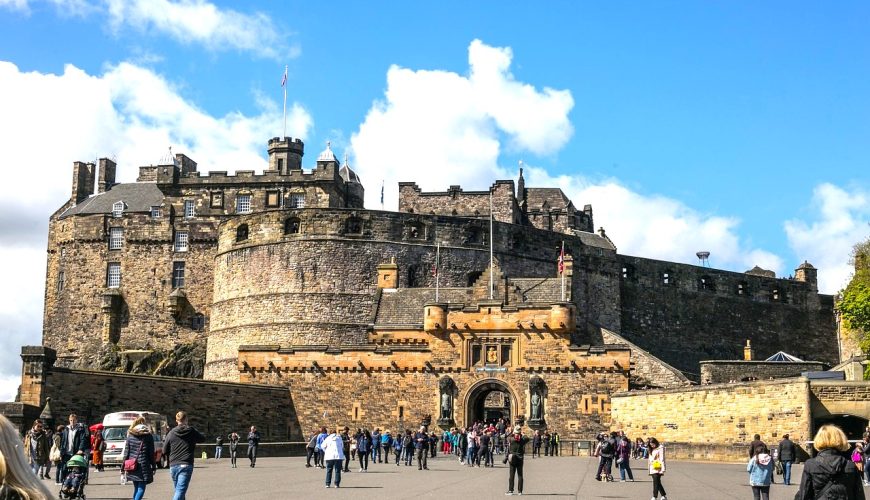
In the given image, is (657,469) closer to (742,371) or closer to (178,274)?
(742,371)

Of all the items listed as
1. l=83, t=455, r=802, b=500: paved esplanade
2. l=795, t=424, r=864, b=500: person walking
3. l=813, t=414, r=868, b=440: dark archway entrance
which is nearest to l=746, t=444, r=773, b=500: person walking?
l=83, t=455, r=802, b=500: paved esplanade

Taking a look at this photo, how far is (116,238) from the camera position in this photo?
60.3 metres

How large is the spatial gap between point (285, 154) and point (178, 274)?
9770mm

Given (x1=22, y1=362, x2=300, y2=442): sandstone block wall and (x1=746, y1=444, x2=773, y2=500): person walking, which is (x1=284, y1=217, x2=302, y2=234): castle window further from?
(x1=746, y1=444, x2=773, y2=500): person walking

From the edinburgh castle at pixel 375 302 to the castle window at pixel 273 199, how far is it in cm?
6

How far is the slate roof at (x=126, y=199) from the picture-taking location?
206 ft

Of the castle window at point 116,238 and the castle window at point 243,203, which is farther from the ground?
the castle window at point 243,203

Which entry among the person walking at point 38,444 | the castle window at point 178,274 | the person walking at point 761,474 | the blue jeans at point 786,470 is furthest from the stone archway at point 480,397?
the person walking at point 761,474

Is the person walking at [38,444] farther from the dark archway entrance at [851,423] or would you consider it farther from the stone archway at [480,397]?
the dark archway entrance at [851,423]

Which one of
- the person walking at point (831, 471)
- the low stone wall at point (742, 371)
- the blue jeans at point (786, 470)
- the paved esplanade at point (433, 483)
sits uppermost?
the low stone wall at point (742, 371)

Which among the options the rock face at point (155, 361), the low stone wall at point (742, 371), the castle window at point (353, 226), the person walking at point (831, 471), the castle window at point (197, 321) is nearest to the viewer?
the person walking at point (831, 471)

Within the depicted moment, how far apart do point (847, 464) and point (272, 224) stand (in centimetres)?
4792

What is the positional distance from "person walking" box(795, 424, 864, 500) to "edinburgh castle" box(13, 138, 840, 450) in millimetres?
29269

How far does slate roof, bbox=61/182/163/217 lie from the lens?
62750mm
